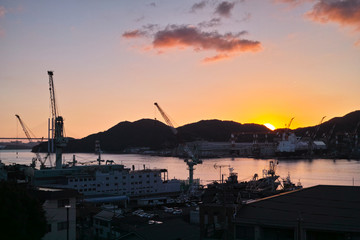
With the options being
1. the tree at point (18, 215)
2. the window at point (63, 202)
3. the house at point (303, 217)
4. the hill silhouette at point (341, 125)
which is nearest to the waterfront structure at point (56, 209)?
the window at point (63, 202)

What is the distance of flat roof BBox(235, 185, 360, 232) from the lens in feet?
13.5

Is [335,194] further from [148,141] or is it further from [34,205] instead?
[148,141]

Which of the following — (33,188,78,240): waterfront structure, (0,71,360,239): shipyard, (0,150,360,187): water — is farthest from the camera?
(0,150,360,187): water

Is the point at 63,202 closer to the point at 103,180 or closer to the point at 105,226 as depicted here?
the point at 105,226

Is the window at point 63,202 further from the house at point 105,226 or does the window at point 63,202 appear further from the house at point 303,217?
the house at point 303,217

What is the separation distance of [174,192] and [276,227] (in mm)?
15195

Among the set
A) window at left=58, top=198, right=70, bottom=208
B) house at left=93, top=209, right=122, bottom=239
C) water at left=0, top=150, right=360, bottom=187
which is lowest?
water at left=0, top=150, right=360, bottom=187

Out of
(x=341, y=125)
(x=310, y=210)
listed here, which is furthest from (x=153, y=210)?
(x=341, y=125)

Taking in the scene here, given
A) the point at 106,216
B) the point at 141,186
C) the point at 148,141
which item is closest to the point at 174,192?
the point at 141,186

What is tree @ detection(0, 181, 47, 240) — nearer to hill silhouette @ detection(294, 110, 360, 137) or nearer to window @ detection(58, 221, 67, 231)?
window @ detection(58, 221, 67, 231)

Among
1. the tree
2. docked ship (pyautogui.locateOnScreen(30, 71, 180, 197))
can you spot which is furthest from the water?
the tree

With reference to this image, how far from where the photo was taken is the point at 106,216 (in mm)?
8703

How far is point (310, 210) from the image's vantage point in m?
4.45

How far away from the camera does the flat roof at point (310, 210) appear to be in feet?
13.5
